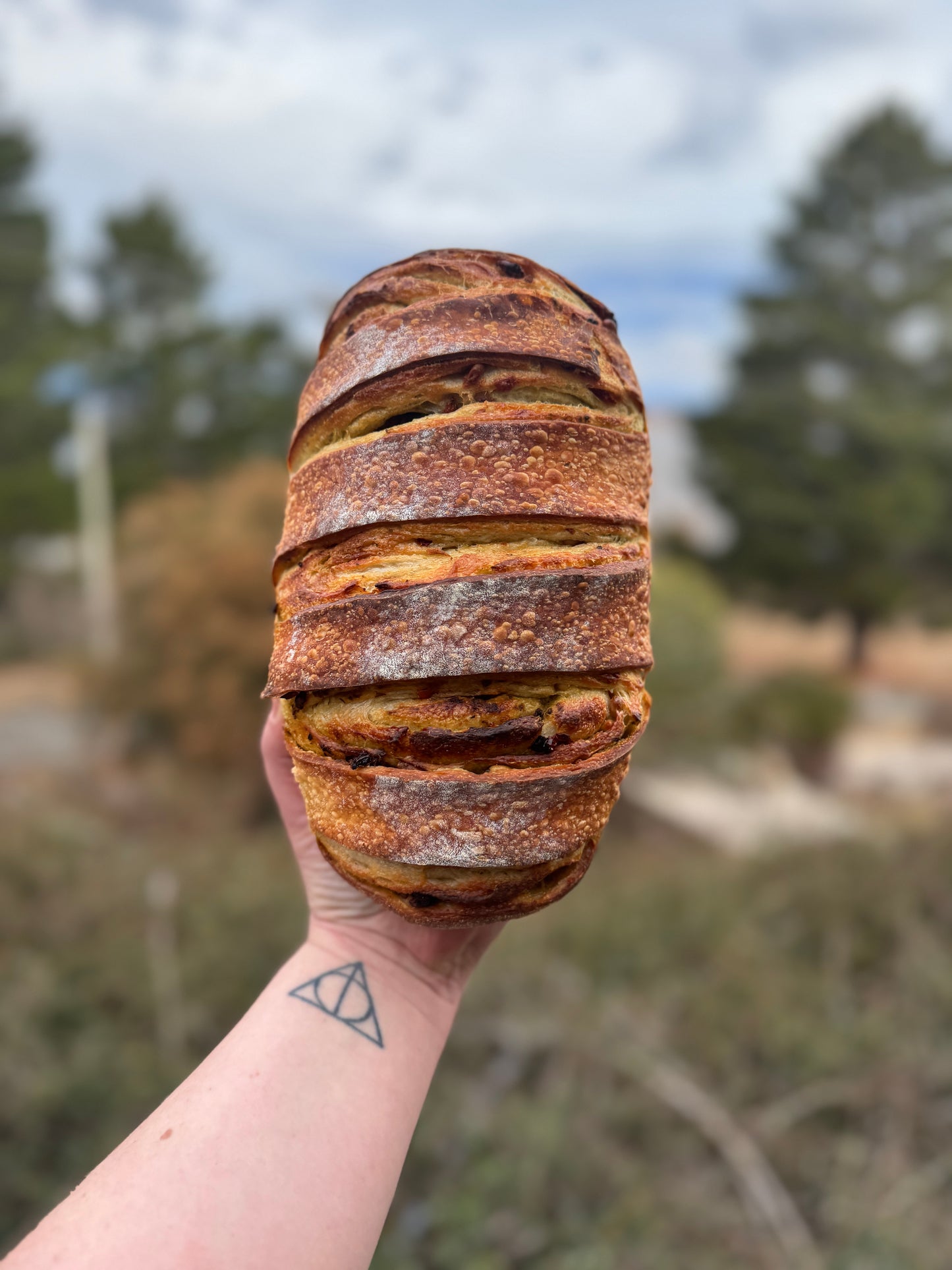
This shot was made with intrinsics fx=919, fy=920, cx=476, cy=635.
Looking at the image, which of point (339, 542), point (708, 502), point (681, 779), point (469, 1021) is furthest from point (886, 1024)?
point (708, 502)

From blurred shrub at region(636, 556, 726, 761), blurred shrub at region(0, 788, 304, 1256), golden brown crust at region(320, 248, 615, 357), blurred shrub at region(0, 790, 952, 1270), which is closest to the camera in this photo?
golden brown crust at region(320, 248, 615, 357)

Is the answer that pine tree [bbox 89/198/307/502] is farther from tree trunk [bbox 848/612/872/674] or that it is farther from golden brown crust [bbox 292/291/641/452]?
golden brown crust [bbox 292/291/641/452]

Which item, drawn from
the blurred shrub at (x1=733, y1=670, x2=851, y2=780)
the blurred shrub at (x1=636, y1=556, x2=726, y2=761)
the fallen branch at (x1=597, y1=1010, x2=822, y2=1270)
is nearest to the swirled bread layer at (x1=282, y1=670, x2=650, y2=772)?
the fallen branch at (x1=597, y1=1010, x2=822, y2=1270)

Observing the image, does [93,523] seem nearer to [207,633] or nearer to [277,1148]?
[207,633]

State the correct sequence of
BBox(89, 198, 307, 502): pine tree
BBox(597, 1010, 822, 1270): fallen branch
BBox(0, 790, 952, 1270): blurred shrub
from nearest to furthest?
BBox(597, 1010, 822, 1270): fallen branch
BBox(0, 790, 952, 1270): blurred shrub
BBox(89, 198, 307, 502): pine tree

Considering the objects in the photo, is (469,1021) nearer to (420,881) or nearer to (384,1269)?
(384,1269)

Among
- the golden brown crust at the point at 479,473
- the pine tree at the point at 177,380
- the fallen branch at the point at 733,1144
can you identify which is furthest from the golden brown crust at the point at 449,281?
the pine tree at the point at 177,380
